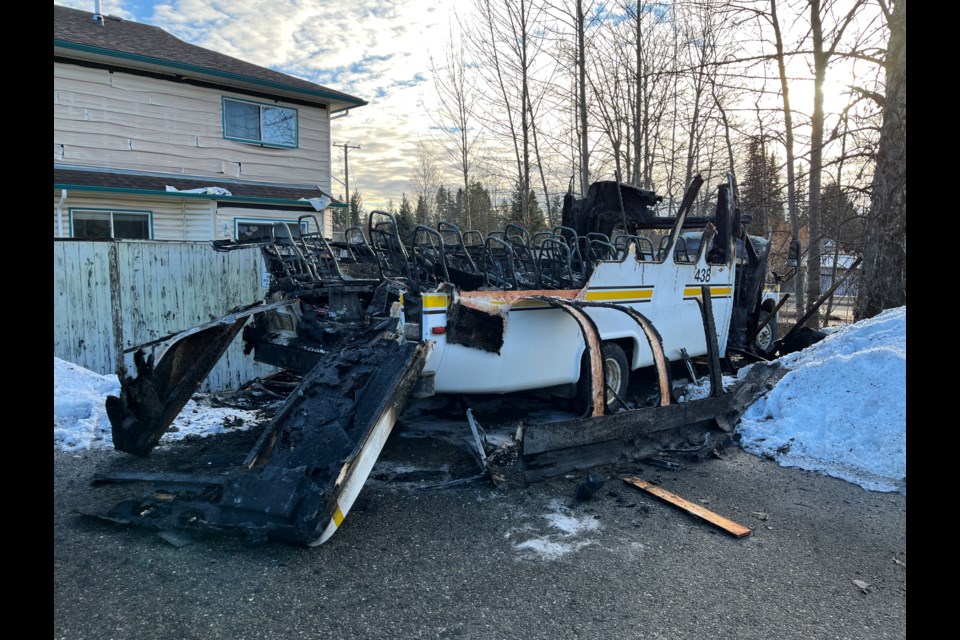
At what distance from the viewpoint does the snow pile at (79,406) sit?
5461 millimetres

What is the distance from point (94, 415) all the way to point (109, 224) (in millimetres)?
7324

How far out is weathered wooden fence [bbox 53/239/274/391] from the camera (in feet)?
23.3

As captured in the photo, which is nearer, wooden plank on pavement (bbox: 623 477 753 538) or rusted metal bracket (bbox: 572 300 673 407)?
wooden plank on pavement (bbox: 623 477 753 538)

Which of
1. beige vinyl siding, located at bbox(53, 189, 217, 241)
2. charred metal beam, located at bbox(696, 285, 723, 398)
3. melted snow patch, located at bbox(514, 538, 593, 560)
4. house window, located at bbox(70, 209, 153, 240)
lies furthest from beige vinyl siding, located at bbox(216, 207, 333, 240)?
melted snow patch, located at bbox(514, 538, 593, 560)

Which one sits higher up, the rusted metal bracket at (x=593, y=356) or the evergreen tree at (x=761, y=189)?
the evergreen tree at (x=761, y=189)

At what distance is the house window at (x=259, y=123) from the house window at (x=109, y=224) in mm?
2612

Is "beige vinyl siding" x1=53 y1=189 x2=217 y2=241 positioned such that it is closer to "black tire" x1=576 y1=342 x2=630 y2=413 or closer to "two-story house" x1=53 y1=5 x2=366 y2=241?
"two-story house" x1=53 y1=5 x2=366 y2=241

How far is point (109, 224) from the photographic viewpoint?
11.8 metres

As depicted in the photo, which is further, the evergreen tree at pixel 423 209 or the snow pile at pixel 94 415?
the evergreen tree at pixel 423 209

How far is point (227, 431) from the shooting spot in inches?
232

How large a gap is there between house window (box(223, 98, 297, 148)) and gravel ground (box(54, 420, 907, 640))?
35.1ft

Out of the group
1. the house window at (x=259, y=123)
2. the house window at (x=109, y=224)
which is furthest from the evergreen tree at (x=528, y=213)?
the house window at (x=109, y=224)

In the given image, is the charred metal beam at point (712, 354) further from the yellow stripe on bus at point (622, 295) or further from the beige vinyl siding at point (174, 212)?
the beige vinyl siding at point (174, 212)
